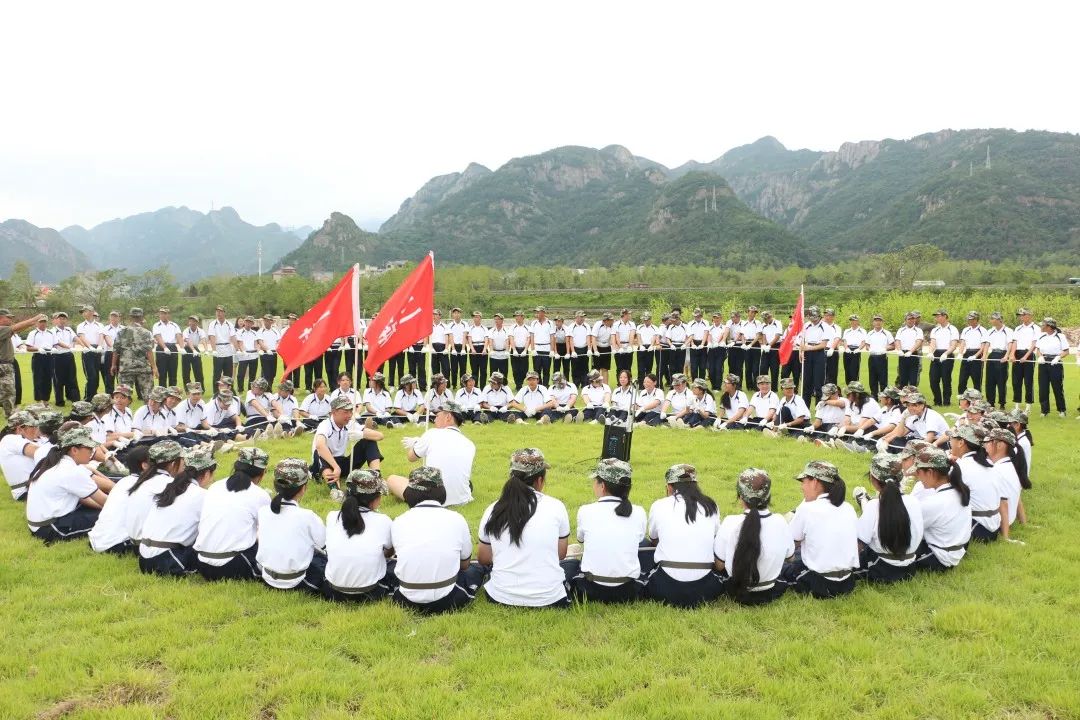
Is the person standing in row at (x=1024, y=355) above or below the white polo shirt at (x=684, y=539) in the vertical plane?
above

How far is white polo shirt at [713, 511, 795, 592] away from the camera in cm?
558

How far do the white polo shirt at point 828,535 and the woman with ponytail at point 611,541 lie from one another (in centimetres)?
145

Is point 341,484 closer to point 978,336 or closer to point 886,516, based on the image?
point 886,516

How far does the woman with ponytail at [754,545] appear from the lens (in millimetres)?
5539

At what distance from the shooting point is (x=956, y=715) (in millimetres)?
4270

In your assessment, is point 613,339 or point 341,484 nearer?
point 341,484

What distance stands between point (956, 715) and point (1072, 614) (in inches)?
Result: 85.0

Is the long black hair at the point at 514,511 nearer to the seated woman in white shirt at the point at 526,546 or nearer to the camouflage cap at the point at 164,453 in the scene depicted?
the seated woman in white shirt at the point at 526,546

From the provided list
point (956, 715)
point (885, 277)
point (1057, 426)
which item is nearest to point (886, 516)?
point (956, 715)

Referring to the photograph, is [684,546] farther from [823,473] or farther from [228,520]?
[228,520]

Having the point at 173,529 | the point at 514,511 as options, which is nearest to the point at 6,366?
the point at 173,529

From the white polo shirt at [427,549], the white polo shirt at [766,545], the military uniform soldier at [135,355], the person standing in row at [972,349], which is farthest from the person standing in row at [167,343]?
the person standing in row at [972,349]

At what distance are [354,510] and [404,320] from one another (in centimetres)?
446

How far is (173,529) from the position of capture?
639cm
